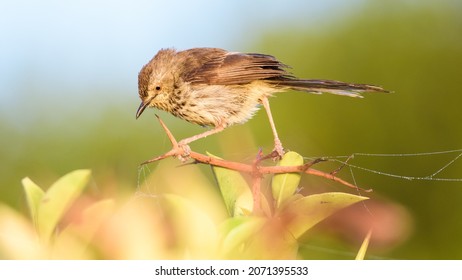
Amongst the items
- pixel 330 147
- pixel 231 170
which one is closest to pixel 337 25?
pixel 330 147

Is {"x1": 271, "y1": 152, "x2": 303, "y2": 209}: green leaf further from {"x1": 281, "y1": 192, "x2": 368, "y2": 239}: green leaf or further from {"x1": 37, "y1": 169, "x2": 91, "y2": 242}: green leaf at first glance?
{"x1": 37, "y1": 169, "x2": 91, "y2": 242}: green leaf

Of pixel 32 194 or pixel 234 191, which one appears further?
pixel 234 191

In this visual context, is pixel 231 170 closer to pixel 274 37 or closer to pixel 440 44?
pixel 274 37

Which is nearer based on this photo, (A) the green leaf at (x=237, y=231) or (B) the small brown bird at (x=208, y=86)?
(A) the green leaf at (x=237, y=231)

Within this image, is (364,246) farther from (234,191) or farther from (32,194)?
(32,194)

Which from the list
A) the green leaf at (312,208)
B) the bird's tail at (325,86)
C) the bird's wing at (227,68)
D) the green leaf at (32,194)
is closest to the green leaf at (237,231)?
the green leaf at (312,208)

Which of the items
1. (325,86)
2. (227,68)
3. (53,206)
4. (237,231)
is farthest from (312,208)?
(227,68)

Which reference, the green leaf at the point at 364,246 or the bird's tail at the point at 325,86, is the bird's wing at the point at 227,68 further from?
the green leaf at the point at 364,246
